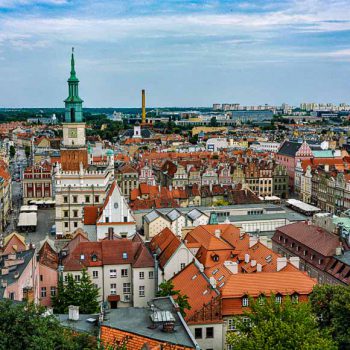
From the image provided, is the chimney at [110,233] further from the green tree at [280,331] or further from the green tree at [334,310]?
the green tree at [280,331]

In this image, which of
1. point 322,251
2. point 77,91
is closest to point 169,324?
point 322,251

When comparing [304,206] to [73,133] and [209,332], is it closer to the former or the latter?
[73,133]

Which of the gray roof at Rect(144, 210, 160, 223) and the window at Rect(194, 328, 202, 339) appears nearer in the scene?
the window at Rect(194, 328, 202, 339)

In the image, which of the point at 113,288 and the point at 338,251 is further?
the point at 338,251

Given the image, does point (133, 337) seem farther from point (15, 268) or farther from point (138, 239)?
point (138, 239)

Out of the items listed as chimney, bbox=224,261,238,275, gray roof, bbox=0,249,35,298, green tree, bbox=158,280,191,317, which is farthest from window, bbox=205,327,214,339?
gray roof, bbox=0,249,35,298

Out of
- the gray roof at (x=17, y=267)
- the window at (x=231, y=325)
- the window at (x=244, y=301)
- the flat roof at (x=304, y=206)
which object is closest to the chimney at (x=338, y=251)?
the window at (x=244, y=301)

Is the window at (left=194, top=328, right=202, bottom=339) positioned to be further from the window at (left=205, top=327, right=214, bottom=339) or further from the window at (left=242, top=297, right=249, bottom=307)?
the window at (left=242, top=297, right=249, bottom=307)

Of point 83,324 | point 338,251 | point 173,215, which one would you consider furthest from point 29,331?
point 173,215
